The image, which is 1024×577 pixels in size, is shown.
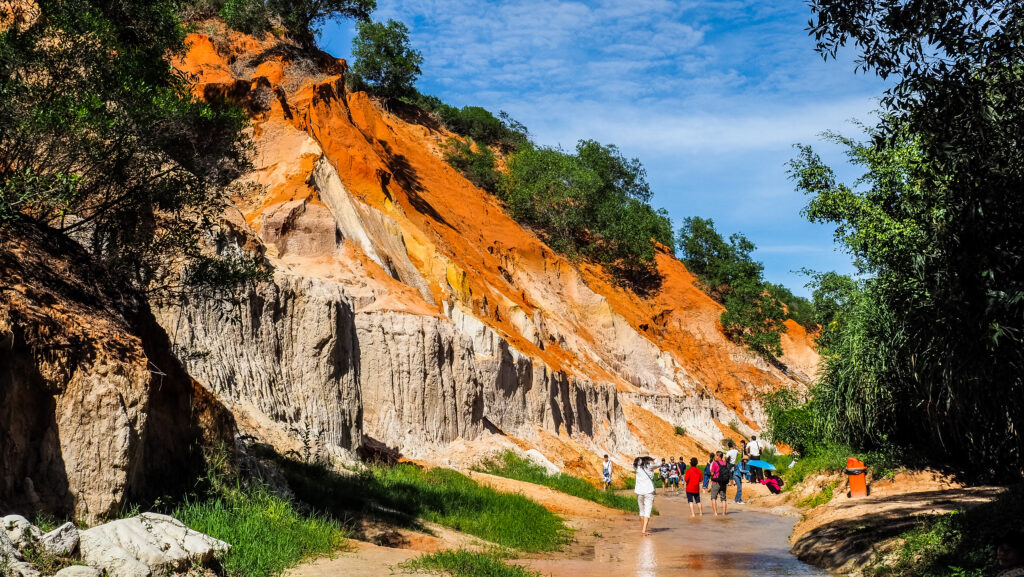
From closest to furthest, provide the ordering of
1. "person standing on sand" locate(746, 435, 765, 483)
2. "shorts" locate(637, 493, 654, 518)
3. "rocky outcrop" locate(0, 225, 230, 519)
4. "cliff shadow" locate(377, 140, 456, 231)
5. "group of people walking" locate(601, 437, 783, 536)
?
"rocky outcrop" locate(0, 225, 230, 519)
"shorts" locate(637, 493, 654, 518)
"group of people walking" locate(601, 437, 783, 536)
"person standing on sand" locate(746, 435, 765, 483)
"cliff shadow" locate(377, 140, 456, 231)

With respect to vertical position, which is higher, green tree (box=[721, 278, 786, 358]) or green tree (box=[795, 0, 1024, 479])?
green tree (box=[721, 278, 786, 358])

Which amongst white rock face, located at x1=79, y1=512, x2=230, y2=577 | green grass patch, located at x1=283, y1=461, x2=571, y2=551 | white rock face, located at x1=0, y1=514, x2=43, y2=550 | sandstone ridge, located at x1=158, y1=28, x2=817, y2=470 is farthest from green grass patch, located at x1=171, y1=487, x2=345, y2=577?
sandstone ridge, located at x1=158, y1=28, x2=817, y2=470

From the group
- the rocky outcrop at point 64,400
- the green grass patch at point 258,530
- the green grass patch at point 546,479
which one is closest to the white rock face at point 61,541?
the rocky outcrop at point 64,400

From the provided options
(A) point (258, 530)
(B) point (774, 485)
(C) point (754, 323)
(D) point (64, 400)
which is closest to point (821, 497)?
(B) point (774, 485)

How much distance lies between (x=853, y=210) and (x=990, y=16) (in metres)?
17.8

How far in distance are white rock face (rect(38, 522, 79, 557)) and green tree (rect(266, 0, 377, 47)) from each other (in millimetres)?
45795

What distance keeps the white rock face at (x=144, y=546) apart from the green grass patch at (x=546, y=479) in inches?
630

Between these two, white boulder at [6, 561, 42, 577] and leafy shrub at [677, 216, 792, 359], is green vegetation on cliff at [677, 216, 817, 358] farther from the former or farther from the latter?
white boulder at [6, 561, 42, 577]

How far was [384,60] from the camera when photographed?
69000mm

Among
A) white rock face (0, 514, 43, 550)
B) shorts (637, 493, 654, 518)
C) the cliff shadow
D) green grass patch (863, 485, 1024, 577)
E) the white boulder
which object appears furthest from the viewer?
the cliff shadow

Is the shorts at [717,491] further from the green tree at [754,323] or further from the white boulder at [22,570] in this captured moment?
the green tree at [754,323]

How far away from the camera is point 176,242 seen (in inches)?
519

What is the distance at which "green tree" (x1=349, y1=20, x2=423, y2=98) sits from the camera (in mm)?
68812

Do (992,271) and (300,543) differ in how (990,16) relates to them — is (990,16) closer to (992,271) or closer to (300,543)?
(992,271)
